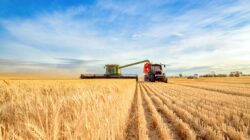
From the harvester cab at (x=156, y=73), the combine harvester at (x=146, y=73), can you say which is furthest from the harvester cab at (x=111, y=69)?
the harvester cab at (x=156, y=73)

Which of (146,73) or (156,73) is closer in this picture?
(156,73)

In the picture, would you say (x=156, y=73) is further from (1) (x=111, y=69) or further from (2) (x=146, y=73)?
(1) (x=111, y=69)

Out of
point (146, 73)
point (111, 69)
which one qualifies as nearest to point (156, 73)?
point (146, 73)

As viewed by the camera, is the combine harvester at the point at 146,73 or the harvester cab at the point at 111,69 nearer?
the combine harvester at the point at 146,73

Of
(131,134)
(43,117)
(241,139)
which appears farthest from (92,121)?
(241,139)

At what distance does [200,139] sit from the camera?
6059 mm

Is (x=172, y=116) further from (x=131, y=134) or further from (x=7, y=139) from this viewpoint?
(x=7, y=139)

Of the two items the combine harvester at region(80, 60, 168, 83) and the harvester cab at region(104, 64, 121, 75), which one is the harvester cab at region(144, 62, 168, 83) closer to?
the combine harvester at region(80, 60, 168, 83)

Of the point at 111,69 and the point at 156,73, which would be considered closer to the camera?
the point at 156,73

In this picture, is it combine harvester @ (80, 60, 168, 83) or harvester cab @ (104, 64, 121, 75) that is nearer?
combine harvester @ (80, 60, 168, 83)

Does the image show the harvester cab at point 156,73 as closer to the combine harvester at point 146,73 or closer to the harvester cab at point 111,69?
the combine harvester at point 146,73

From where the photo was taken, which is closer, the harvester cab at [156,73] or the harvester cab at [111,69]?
the harvester cab at [156,73]

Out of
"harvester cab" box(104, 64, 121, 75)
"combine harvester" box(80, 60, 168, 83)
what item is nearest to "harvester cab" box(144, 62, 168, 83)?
"combine harvester" box(80, 60, 168, 83)

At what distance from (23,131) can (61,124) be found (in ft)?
2.01
